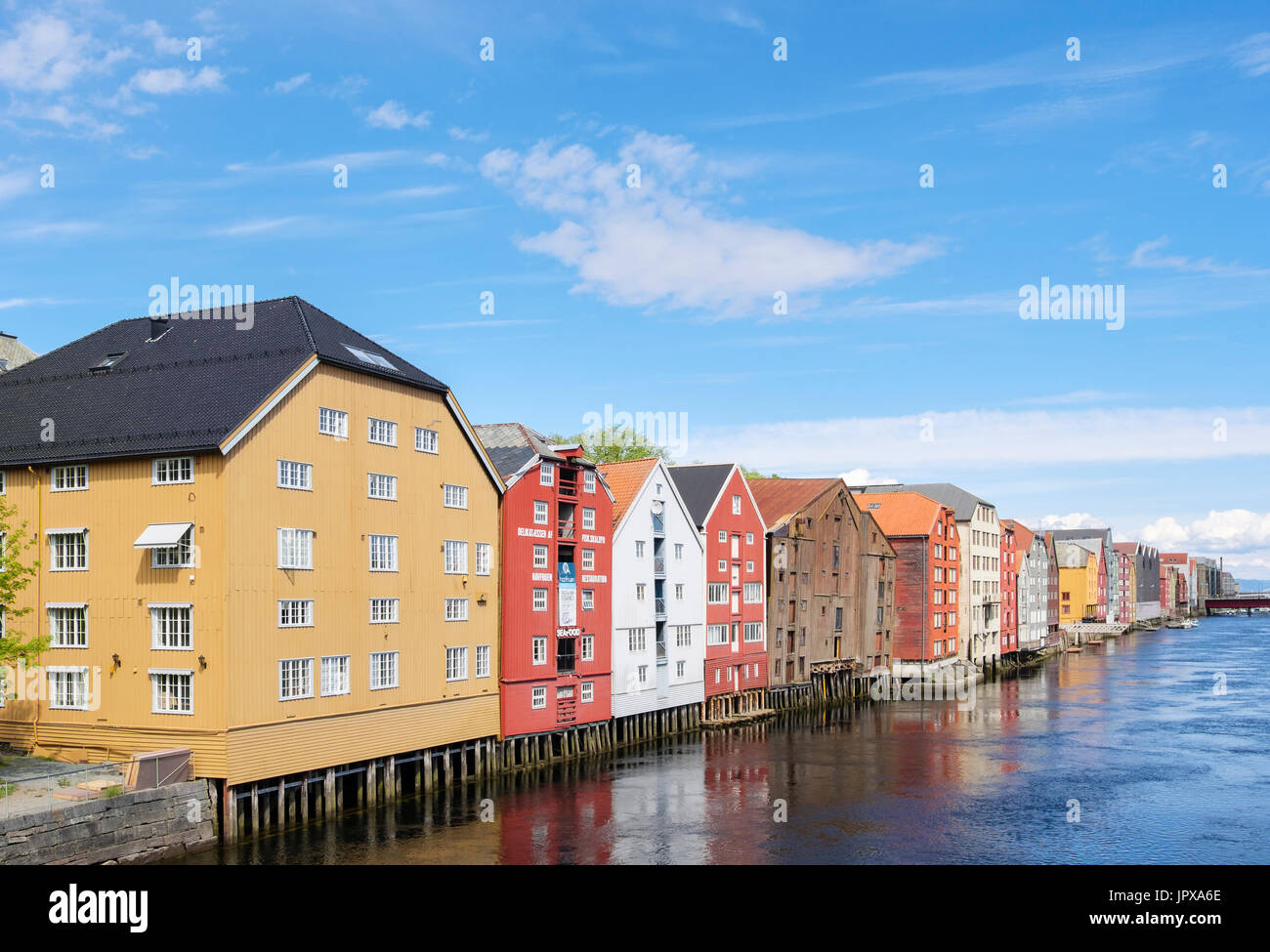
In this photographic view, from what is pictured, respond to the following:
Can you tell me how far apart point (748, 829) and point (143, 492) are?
81.4 feet

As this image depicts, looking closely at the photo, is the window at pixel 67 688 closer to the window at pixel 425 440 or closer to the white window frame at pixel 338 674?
the white window frame at pixel 338 674

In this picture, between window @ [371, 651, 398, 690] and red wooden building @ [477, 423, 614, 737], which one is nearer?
window @ [371, 651, 398, 690]

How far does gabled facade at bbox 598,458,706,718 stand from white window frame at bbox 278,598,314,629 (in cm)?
2327

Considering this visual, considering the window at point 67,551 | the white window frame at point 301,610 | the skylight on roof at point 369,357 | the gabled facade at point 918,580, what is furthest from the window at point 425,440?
the gabled facade at point 918,580

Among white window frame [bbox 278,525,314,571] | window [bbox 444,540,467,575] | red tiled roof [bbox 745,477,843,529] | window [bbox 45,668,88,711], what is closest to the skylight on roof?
white window frame [bbox 278,525,314,571]

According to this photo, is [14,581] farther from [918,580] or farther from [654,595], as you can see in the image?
[918,580]

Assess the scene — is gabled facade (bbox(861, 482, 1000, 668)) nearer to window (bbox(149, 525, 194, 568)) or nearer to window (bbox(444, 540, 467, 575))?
window (bbox(444, 540, 467, 575))

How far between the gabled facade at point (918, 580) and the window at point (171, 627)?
7448cm

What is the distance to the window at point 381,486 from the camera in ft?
147

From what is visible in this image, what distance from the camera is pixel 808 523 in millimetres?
85688

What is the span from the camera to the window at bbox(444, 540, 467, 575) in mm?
49594

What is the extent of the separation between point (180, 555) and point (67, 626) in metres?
6.03


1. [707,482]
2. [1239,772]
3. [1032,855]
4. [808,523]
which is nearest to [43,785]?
[1032,855]

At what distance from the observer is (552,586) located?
56406 mm
